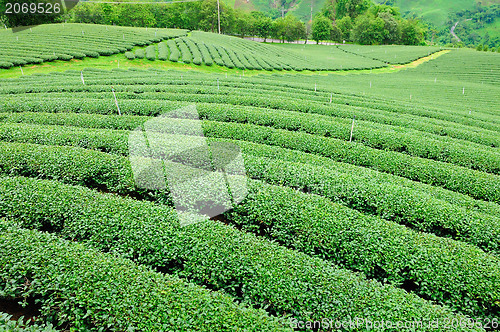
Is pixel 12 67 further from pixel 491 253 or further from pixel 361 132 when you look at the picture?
pixel 491 253

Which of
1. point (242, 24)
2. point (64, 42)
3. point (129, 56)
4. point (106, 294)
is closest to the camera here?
point (106, 294)

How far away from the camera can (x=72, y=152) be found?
31.9 feet

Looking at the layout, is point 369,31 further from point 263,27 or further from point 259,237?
point 259,237

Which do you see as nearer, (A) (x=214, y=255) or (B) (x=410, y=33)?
(A) (x=214, y=255)

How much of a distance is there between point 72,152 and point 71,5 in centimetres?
9990

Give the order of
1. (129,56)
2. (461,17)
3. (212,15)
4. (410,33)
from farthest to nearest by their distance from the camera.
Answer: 1. (461,17)
2. (410,33)
3. (212,15)
4. (129,56)

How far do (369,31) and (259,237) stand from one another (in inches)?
3884

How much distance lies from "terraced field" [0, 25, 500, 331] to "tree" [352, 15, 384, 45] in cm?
8783

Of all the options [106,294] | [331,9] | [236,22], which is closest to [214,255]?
[106,294]

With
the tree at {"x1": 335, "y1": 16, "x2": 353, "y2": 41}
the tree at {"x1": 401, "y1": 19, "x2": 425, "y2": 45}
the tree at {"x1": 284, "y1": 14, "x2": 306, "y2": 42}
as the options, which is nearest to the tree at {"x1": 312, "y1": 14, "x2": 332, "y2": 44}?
the tree at {"x1": 284, "y1": 14, "x2": 306, "y2": 42}

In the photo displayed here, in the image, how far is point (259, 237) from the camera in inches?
270

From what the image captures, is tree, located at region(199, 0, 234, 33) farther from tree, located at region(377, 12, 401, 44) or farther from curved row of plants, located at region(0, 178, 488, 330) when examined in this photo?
curved row of plants, located at region(0, 178, 488, 330)

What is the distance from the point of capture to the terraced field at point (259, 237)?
4.96 metres

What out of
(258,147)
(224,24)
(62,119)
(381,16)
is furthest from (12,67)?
(381,16)
